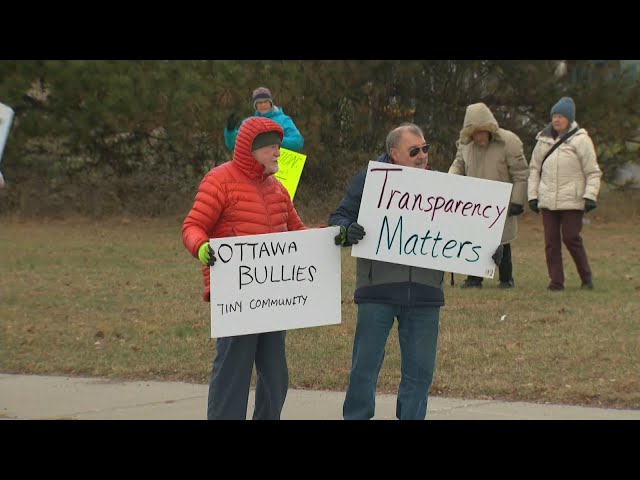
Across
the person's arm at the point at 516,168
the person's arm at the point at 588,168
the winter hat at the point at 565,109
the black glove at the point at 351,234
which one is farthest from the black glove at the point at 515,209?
the black glove at the point at 351,234

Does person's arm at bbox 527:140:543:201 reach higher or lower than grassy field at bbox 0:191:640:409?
higher

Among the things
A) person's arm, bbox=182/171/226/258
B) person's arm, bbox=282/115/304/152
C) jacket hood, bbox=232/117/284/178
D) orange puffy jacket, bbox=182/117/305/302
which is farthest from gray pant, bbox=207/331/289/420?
person's arm, bbox=282/115/304/152

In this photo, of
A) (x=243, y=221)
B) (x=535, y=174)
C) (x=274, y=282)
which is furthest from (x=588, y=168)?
(x=243, y=221)

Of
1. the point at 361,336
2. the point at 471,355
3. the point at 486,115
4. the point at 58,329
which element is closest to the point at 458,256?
the point at 361,336

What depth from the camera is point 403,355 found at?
6.40 meters

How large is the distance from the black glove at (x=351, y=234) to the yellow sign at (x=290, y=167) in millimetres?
5545

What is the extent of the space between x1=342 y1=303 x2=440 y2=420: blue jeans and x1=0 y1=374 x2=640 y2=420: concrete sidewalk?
0.78 meters

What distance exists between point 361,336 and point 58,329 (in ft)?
16.7

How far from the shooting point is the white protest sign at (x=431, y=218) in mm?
6289

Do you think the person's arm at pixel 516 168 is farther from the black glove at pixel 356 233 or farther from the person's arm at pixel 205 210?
the person's arm at pixel 205 210

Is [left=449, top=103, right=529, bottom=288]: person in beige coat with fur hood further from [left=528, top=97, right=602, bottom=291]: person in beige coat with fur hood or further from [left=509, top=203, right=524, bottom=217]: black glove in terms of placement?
[left=528, top=97, right=602, bottom=291]: person in beige coat with fur hood

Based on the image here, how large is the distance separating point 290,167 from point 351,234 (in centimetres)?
577

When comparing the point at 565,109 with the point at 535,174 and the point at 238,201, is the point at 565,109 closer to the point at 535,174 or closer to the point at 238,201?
the point at 535,174

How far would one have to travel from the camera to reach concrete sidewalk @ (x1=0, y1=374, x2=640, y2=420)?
719cm
